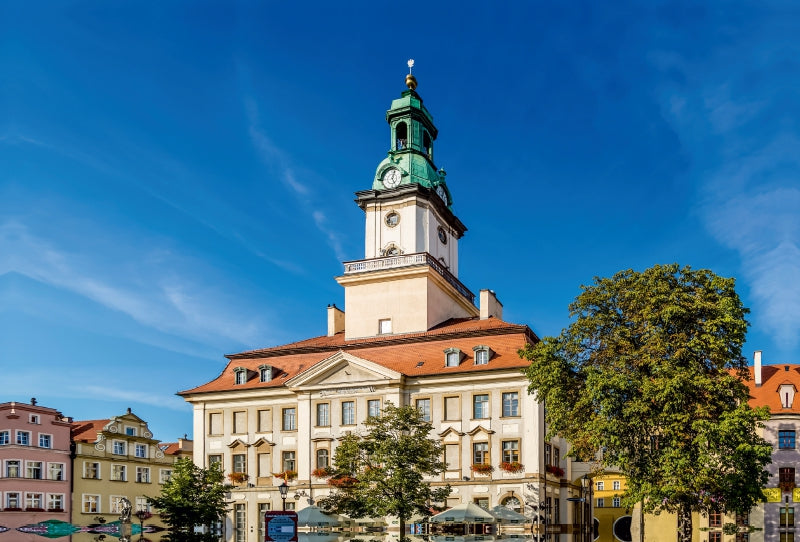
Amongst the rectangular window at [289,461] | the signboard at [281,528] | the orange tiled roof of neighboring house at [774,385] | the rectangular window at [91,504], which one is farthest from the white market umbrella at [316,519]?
the orange tiled roof of neighboring house at [774,385]

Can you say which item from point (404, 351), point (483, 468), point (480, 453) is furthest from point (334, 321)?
point (483, 468)

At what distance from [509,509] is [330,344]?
18439mm

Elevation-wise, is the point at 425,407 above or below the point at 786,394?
below

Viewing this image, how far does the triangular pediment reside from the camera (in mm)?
51938

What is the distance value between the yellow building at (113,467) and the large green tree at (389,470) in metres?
25.2

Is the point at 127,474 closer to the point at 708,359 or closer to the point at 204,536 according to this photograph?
the point at 204,536

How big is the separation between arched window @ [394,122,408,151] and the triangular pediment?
1944 cm

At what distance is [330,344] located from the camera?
58.1 meters

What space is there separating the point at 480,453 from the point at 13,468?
33859mm

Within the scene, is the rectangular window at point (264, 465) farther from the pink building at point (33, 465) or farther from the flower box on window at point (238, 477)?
the pink building at point (33, 465)

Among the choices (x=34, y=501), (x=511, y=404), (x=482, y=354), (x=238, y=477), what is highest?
(x=482, y=354)

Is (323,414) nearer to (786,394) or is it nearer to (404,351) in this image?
(404,351)

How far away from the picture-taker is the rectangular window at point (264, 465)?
179ft

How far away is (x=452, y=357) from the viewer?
51.7 meters
